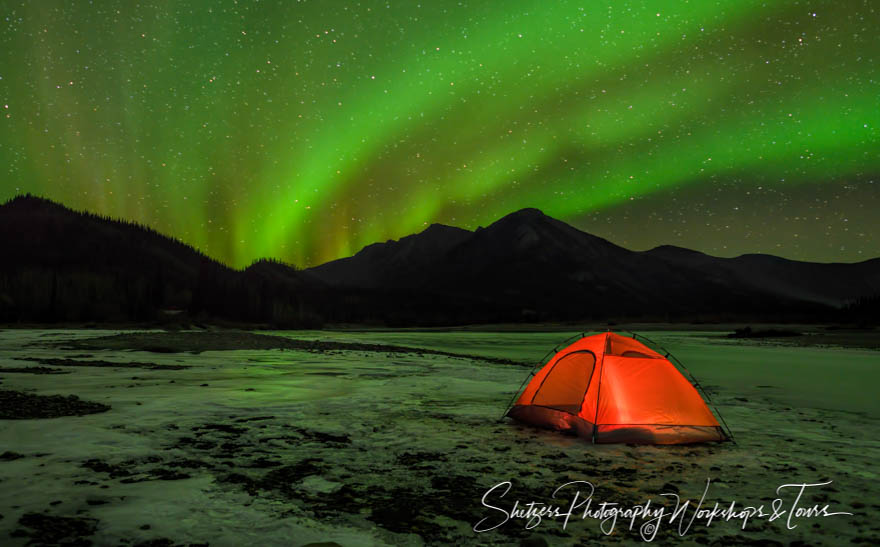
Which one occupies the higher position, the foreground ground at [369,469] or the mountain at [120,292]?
the mountain at [120,292]

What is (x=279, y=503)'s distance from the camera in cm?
671

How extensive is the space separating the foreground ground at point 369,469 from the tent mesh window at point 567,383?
101 centimetres

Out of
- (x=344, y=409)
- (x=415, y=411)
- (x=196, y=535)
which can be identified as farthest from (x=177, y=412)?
(x=196, y=535)

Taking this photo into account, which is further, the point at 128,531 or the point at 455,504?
the point at 455,504

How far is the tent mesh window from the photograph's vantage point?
1193 centimetres

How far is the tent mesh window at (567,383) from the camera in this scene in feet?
39.1

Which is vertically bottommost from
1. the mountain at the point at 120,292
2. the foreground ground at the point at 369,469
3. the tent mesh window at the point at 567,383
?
the foreground ground at the point at 369,469

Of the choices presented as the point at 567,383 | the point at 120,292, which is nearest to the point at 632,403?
the point at 567,383

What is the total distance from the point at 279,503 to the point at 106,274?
178 meters

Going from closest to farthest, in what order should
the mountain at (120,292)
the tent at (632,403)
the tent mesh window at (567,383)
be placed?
the tent at (632,403)
the tent mesh window at (567,383)
the mountain at (120,292)

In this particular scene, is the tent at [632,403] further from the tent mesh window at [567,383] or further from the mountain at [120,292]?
the mountain at [120,292]

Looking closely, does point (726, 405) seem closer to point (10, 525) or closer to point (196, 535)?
point (196, 535)

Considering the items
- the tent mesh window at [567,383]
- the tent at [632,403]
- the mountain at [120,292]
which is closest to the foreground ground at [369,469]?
the tent at [632,403]

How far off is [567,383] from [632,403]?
5.65 ft
